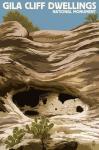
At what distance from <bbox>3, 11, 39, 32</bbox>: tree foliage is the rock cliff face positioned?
3.26 ft

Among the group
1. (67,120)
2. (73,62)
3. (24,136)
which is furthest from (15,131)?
(73,62)

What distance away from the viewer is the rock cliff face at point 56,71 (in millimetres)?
22484

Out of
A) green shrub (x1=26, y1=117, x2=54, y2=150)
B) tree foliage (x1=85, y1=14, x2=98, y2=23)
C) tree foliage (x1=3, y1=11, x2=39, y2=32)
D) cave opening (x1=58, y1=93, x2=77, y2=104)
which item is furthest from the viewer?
tree foliage (x1=3, y1=11, x2=39, y2=32)

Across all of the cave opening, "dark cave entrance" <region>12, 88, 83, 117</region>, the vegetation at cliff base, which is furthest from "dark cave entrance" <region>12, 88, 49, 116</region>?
the vegetation at cliff base

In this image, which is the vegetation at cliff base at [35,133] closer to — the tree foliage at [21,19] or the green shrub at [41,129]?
the green shrub at [41,129]

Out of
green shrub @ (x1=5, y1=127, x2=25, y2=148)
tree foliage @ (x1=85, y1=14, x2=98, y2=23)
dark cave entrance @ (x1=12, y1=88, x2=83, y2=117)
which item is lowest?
green shrub @ (x1=5, y1=127, x2=25, y2=148)

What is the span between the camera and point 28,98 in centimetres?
2392

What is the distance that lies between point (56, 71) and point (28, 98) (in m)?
1.49

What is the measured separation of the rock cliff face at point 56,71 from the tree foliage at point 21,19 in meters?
0.99

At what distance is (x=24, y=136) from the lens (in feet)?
71.6

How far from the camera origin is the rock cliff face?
73.8 feet

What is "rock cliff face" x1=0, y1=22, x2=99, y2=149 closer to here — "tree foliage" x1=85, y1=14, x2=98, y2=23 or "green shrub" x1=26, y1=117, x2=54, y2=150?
"green shrub" x1=26, y1=117, x2=54, y2=150

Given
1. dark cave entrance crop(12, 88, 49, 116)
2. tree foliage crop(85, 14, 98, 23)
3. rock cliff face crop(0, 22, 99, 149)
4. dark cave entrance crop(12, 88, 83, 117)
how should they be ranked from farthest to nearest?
1. tree foliage crop(85, 14, 98, 23)
2. dark cave entrance crop(12, 88, 49, 116)
3. dark cave entrance crop(12, 88, 83, 117)
4. rock cliff face crop(0, 22, 99, 149)

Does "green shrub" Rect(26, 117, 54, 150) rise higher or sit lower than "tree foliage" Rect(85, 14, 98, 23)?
lower
